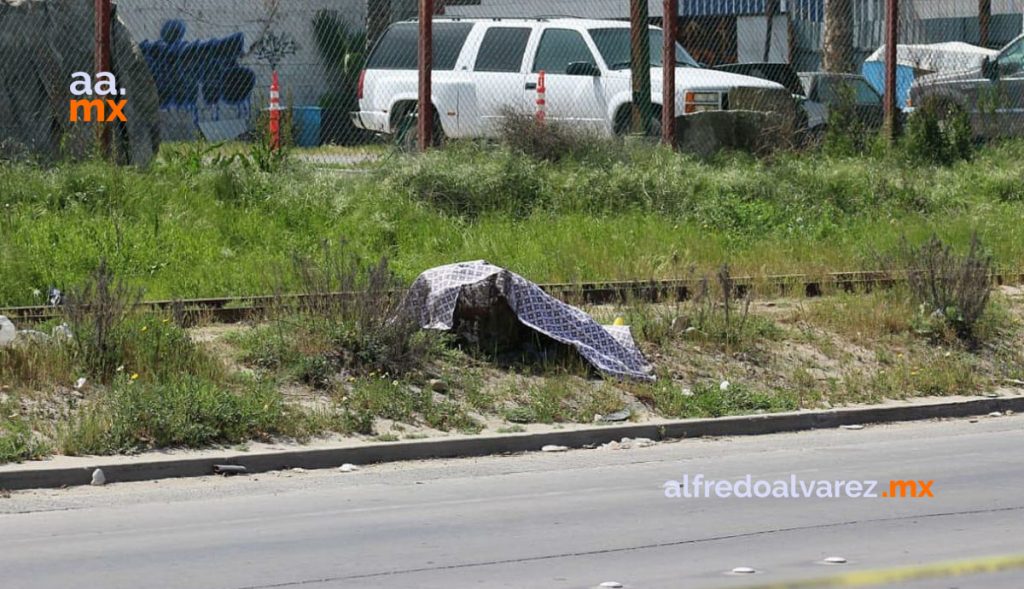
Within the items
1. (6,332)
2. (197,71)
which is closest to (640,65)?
(197,71)

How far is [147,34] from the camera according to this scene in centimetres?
2081

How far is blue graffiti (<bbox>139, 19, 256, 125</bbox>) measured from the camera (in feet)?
59.4

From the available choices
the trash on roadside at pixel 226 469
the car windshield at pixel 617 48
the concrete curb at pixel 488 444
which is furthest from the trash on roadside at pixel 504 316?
the car windshield at pixel 617 48

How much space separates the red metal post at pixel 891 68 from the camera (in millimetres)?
20172

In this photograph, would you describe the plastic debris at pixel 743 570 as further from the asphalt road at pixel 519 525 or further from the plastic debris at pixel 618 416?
the plastic debris at pixel 618 416

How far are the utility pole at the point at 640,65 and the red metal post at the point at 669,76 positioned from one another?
1.49 ft

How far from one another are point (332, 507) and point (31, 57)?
9.50 meters

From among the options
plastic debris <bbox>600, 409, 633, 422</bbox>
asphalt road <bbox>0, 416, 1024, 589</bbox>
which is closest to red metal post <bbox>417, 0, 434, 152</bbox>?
plastic debris <bbox>600, 409, 633, 422</bbox>

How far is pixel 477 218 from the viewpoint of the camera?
52.5 ft

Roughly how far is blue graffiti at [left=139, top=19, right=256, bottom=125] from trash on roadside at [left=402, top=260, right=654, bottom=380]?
22.5 feet

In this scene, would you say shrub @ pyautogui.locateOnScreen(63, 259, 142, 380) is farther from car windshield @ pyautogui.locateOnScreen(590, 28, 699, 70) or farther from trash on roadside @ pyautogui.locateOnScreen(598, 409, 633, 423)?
car windshield @ pyautogui.locateOnScreen(590, 28, 699, 70)

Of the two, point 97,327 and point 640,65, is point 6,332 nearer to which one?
point 97,327

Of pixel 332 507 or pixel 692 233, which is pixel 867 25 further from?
pixel 332 507

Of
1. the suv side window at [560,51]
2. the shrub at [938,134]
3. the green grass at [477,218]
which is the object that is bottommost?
the green grass at [477,218]
